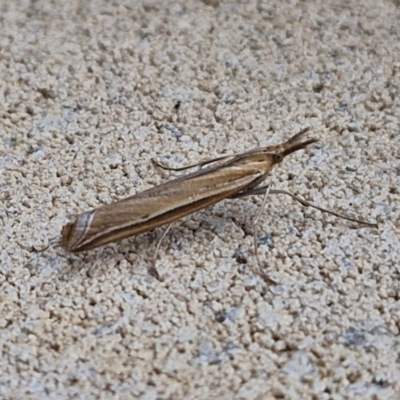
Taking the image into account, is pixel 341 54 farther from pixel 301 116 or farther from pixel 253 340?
pixel 253 340

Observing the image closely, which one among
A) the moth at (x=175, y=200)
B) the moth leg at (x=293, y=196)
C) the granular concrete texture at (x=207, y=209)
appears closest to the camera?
the granular concrete texture at (x=207, y=209)

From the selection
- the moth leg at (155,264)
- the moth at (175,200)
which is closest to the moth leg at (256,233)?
the moth at (175,200)

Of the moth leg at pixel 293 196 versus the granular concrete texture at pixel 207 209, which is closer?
the granular concrete texture at pixel 207 209

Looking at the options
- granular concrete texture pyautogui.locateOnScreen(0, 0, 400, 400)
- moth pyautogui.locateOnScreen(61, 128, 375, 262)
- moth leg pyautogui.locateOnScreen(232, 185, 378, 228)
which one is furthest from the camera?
moth leg pyautogui.locateOnScreen(232, 185, 378, 228)

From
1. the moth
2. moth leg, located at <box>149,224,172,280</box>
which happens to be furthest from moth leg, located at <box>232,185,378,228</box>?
moth leg, located at <box>149,224,172,280</box>

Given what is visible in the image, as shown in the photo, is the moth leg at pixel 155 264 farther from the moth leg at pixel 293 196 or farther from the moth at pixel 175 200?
the moth leg at pixel 293 196

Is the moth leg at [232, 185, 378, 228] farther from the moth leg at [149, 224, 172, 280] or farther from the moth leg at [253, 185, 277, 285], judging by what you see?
the moth leg at [149, 224, 172, 280]

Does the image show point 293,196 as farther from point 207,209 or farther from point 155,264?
point 155,264
